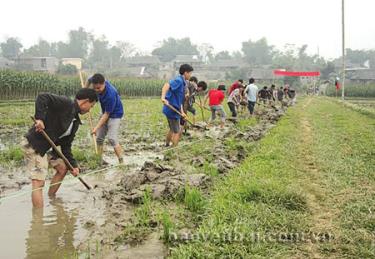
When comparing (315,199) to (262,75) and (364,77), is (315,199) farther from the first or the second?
(364,77)

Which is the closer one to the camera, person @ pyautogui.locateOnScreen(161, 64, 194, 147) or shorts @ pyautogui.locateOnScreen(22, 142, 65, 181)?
shorts @ pyautogui.locateOnScreen(22, 142, 65, 181)

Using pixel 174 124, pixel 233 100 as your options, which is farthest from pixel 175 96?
pixel 233 100

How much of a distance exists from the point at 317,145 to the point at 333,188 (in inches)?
146

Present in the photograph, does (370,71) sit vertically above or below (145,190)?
above

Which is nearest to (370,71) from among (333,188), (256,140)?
(256,140)

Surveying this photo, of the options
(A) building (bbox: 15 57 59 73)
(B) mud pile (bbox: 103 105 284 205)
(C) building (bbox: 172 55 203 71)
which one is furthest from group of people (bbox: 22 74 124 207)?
(C) building (bbox: 172 55 203 71)

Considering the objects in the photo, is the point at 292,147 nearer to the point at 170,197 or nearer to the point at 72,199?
the point at 170,197

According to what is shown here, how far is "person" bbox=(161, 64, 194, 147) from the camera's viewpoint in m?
8.00

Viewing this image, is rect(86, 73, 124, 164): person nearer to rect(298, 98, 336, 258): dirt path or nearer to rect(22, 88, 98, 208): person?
rect(22, 88, 98, 208): person

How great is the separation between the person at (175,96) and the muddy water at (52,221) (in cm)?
237

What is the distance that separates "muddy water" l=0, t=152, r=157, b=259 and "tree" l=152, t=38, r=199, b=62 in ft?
304

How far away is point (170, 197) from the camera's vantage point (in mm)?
4766

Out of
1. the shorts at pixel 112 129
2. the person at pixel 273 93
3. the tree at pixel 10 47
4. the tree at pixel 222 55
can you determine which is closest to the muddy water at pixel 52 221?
the shorts at pixel 112 129

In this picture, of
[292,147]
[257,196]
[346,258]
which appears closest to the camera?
[346,258]
